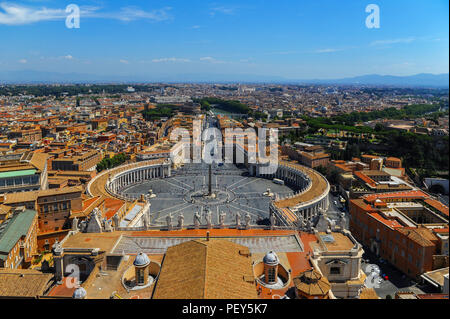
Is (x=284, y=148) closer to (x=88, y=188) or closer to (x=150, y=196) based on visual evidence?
(x=150, y=196)

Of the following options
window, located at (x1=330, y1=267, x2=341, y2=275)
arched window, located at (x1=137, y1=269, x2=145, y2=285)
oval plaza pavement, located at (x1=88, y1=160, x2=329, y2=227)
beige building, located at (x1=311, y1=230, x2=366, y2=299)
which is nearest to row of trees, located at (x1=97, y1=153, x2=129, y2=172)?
oval plaza pavement, located at (x1=88, y1=160, x2=329, y2=227)

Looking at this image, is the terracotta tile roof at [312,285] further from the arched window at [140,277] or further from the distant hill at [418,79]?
the distant hill at [418,79]

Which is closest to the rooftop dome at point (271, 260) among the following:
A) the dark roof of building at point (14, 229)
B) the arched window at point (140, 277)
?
the arched window at point (140, 277)

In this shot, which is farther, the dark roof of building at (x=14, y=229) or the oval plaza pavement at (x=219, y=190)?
the oval plaza pavement at (x=219, y=190)

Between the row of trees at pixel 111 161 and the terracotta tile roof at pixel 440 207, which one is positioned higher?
the terracotta tile roof at pixel 440 207

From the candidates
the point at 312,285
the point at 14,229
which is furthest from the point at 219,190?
the point at 312,285
